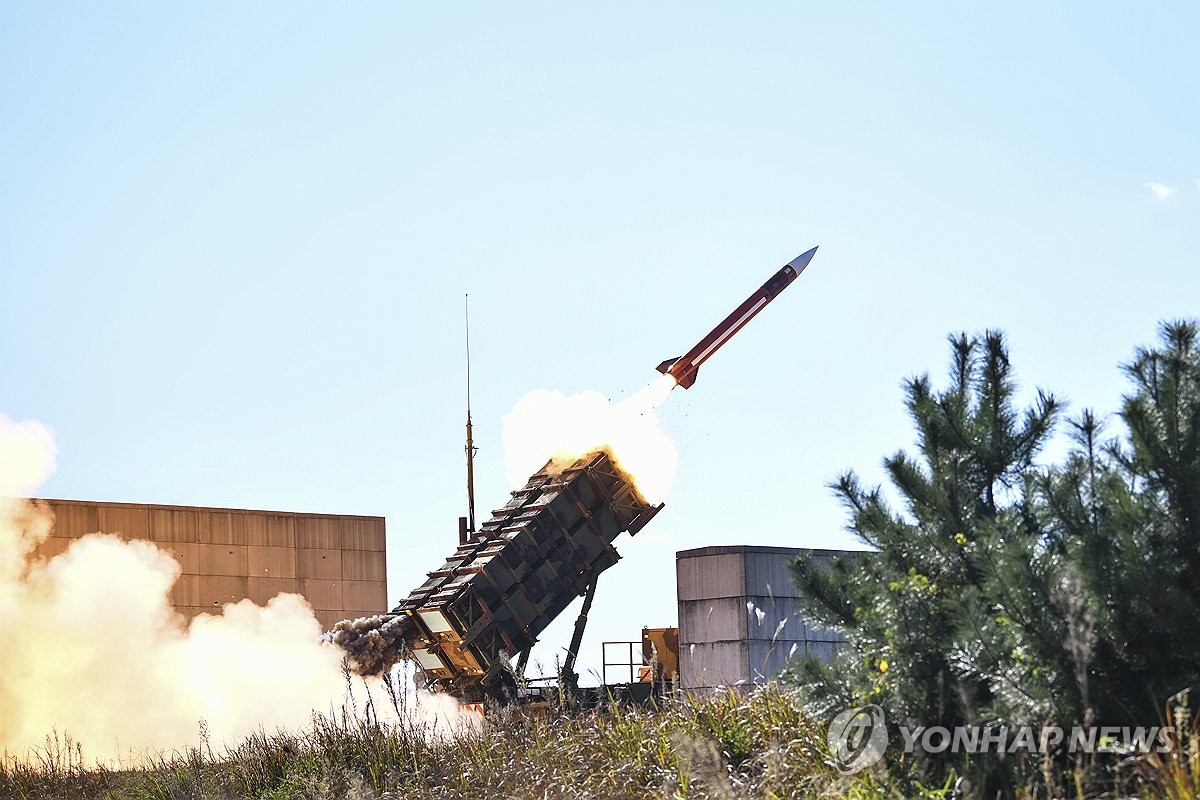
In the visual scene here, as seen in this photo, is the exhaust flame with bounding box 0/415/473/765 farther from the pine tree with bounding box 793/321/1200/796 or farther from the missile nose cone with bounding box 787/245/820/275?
the pine tree with bounding box 793/321/1200/796

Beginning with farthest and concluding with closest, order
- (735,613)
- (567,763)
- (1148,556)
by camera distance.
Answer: (735,613)
(567,763)
(1148,556)

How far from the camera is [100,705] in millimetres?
29453

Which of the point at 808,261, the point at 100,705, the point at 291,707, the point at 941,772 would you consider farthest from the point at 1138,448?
the point at 100,705

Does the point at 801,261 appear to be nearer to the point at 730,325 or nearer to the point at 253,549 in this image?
the point at 730,325

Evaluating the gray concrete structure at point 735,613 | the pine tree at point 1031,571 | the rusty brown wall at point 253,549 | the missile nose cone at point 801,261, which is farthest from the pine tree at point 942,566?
the rusty brown wall at point 253,549

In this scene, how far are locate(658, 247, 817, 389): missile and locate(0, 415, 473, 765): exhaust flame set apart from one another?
8.06 meters

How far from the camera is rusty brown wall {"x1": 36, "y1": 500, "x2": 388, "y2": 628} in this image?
3088 centimetres

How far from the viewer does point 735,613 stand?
2586cm

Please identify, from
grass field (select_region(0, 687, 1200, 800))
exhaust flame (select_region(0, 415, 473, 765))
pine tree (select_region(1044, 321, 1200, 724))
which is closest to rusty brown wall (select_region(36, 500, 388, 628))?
exhaust flame (select_region(0, 415, 473, 765))

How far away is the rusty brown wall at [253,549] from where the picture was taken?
3088 cm

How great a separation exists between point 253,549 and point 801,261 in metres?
13.6

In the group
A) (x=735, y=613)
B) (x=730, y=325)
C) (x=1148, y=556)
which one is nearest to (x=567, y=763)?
(x=1148, y=556)

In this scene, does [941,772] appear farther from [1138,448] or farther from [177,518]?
[177,518]

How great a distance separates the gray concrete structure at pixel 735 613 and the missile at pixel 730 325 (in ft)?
10.7
